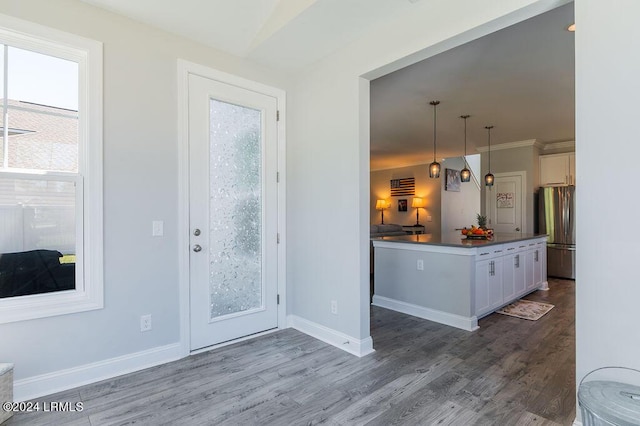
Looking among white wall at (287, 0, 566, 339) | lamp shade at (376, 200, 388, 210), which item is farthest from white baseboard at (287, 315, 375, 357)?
lamp shade at (376, 200, 388, 210)

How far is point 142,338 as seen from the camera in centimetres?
251

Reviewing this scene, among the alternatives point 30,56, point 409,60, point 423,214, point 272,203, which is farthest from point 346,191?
point 423,214

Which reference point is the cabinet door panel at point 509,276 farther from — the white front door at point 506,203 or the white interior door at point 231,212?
the white interior door at point 231,212

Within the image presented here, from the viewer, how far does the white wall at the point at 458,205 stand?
8883 mm

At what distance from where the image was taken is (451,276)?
350cm

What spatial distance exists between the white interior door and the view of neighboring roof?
0.81 metres

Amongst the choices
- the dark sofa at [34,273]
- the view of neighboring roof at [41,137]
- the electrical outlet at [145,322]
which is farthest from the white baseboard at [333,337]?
the view of neighboring roof at [41,137]

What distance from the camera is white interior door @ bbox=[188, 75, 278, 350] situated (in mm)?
2785

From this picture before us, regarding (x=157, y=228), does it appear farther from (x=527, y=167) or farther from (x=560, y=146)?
(x=560, y=146)

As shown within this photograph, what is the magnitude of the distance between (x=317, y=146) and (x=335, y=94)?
50 centimetres

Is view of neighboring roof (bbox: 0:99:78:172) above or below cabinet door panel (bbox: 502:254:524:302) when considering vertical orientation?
above

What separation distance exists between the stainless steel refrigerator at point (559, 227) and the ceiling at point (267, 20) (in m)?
5.35

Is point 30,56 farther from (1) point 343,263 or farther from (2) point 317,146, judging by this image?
(1) point 343,263

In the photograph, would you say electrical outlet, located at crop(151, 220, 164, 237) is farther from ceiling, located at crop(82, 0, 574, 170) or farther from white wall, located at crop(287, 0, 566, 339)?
ceiling, located at crop(82, 0, 574, 170)
